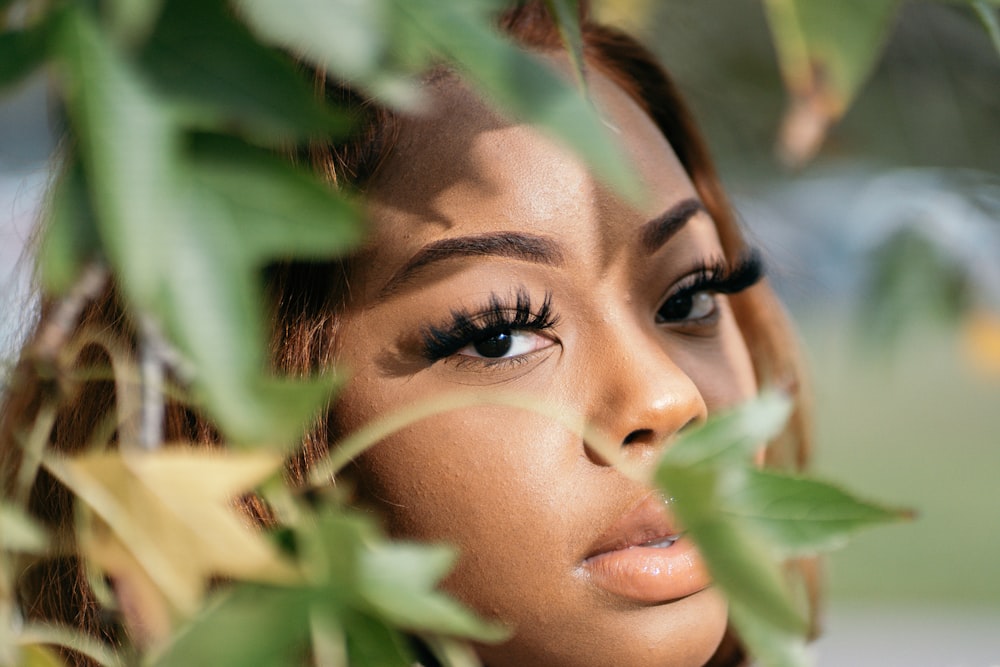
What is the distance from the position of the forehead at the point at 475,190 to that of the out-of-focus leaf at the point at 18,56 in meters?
0.39

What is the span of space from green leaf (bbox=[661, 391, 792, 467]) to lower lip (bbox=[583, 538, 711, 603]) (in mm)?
263

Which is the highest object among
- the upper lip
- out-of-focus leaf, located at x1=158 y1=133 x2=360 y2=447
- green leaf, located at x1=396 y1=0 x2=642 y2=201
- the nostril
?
green leaf, located at x1=396 y1=0 x2=642 y2=201

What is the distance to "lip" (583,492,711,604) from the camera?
2.27 feet

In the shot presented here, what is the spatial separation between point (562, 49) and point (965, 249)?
0.76m

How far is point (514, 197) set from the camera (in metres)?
0.72

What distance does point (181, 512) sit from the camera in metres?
0.39

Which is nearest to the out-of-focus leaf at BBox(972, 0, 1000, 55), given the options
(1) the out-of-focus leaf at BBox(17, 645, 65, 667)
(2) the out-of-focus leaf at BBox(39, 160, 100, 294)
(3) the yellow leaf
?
(2) the out-of-focus leaf at BBox(39, 160, 100, 294)

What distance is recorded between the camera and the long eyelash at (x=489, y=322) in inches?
28.6

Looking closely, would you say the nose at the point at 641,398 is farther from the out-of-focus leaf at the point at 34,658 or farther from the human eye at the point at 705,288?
the out-of-focus leaf at the point at 34,658

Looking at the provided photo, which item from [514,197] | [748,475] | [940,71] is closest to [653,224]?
[514,197]

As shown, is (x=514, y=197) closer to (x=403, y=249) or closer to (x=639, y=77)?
(x=403, y=249)

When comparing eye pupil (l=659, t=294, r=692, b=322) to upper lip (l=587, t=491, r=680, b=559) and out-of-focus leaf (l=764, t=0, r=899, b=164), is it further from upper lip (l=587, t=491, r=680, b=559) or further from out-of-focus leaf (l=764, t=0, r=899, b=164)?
out-of-focus leaf (l=764, t=0, r=899, b=164)

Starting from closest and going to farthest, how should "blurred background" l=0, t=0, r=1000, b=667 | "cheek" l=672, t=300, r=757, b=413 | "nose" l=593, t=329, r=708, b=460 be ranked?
"nose" l=593, t=329, r=708, b=460 < "cheek" l=672, t=300, r=757, b=413 < "blurred background" l=0, t=0, r=1000, b=667

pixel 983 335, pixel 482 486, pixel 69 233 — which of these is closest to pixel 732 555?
pixel 69 233
